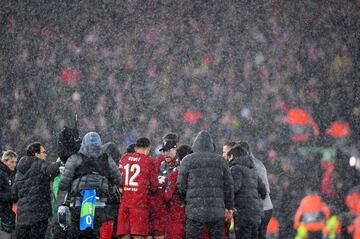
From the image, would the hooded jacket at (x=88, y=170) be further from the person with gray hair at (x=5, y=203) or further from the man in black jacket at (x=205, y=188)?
the person with gray hair at (x=5, y=203)

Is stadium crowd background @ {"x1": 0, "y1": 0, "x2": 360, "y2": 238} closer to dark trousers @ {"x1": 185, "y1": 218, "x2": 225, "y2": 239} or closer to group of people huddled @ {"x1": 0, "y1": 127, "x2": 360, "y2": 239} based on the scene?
group of people huddled @ {"x1": 0, "y1": 127, "x2": 360, "y2": 239}

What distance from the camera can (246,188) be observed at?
676 cm

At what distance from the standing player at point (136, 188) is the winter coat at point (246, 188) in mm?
1007

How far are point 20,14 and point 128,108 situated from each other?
9.45 ft

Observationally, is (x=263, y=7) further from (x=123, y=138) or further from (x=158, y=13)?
(x=123, y=138)

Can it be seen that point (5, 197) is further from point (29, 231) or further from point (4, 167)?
point (29, 231)

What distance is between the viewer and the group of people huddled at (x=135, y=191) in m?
5.64

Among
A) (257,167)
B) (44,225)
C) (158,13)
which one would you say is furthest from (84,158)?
(158,13)

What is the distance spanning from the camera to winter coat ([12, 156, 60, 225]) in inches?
269

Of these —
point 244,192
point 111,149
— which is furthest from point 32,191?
point 244,192

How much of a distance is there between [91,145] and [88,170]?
0.78 feet

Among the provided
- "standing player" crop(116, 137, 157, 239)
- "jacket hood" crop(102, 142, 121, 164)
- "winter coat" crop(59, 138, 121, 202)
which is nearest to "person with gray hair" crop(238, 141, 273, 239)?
"standing player" crop(116, 137, 157, 239)

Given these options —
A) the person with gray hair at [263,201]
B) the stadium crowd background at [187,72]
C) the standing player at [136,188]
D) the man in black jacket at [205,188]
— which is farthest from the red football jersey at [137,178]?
the stadium crowd background at [187,72]

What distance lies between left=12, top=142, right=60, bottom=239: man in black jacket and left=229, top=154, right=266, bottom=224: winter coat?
2.11 meters
